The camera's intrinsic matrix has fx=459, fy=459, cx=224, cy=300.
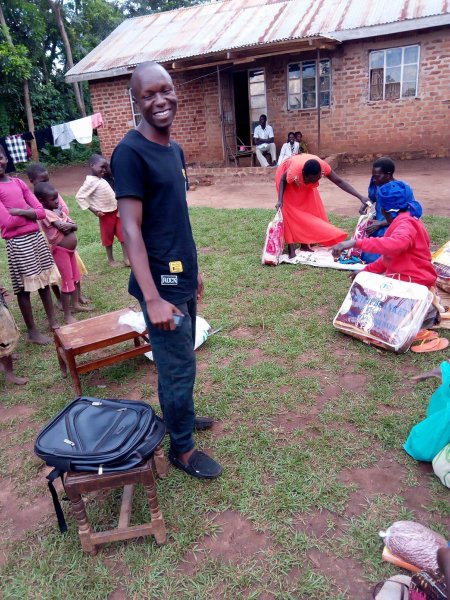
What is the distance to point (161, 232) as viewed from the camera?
1938 millimetres

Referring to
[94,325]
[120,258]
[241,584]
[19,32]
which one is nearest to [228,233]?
[120,258]

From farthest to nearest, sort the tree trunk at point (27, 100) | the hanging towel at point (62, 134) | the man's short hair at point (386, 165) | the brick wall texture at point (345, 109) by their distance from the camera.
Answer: the tree trunk at point (27, 100), the hanging towel at point (62, 134), the brick wall texture at point (345, 109), the man's short hair at point (386, 165)

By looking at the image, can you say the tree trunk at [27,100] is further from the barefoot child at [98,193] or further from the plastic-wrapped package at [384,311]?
the plastic-wrapped package at [384,311]

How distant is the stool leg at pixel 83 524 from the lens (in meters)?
1.89

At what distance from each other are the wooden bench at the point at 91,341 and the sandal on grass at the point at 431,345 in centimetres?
194

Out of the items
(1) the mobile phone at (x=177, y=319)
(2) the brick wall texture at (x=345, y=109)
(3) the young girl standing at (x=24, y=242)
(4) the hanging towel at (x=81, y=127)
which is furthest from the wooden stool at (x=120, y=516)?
(4) the hanging towel at (x=81, y=127)

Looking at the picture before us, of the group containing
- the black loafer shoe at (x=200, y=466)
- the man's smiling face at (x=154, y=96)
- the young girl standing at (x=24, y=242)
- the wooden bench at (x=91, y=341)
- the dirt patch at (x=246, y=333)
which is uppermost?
the man's smiling face at (x=154, y=96)

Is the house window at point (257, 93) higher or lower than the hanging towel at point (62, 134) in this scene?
higher

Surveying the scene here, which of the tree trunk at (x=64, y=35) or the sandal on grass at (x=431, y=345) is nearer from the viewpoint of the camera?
the sandal on grass at (x=431, y=345)

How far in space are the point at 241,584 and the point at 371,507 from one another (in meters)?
0.70

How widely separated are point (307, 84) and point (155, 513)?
1204 centimetres

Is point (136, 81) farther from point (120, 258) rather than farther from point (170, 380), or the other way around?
point (120, 258)

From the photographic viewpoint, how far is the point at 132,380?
3338 millimetres

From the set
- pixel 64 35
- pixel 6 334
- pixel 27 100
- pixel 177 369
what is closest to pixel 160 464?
pixel 177 369
